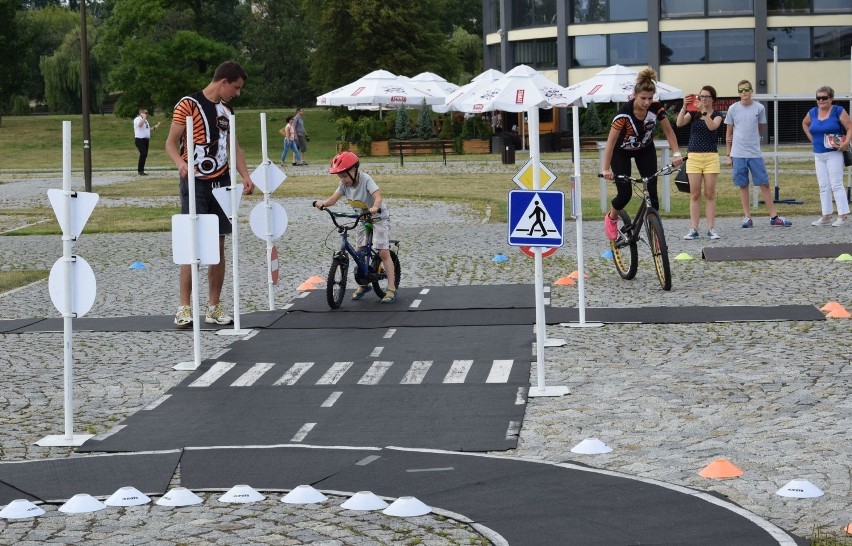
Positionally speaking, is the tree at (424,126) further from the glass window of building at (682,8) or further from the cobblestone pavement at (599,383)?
the cobblestone pavement at (599,383)

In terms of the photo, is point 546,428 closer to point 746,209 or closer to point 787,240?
point 787,240

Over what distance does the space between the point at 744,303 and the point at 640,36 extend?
159 feet

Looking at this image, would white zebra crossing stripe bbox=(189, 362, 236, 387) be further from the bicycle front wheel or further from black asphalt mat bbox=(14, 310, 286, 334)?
the bicycle front wheel

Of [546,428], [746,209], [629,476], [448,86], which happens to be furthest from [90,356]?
[448,86]

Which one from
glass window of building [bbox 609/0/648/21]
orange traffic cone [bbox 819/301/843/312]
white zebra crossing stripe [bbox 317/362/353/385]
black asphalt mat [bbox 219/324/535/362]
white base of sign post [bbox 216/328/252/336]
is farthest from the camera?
glass window of building [bbox 609/0/648/21]

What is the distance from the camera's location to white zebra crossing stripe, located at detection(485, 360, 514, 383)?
9.66 meters

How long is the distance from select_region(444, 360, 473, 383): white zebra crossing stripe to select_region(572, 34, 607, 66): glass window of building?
52.0 m

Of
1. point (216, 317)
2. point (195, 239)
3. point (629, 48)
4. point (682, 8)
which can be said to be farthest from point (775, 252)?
point (629, 48)

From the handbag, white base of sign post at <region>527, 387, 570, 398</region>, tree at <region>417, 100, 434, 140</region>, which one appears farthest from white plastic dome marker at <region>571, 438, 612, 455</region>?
tree at <region>417, 100, 434, 140</region>

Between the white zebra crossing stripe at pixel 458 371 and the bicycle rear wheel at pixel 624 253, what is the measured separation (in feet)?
14.4

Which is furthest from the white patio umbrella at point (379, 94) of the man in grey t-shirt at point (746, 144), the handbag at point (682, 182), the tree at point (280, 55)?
the tree at point (280, 55)

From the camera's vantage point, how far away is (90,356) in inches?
435

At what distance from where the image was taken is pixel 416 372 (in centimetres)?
1002

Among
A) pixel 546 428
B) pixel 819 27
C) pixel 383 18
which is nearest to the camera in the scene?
pixel 546 428
